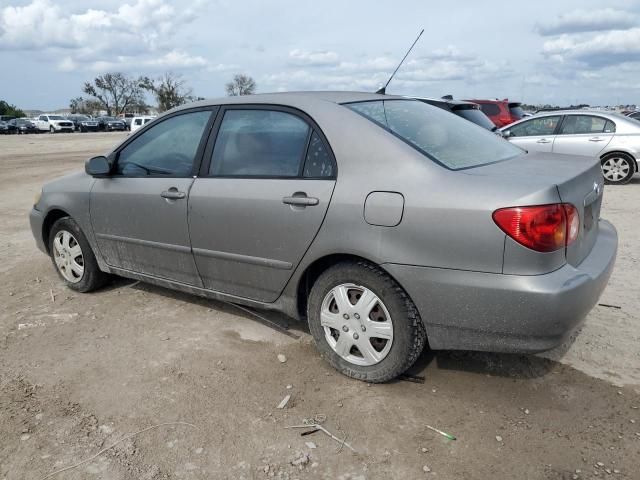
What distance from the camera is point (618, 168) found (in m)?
10.3

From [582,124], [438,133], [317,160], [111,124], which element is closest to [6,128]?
[111,124]

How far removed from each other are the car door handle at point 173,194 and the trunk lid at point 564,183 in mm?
1905

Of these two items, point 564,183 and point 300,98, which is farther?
point 300,98

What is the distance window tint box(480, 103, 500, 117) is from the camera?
14795 mm

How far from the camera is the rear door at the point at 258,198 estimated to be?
317 cm

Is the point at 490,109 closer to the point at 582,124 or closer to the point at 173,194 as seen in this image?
the point at 582,124

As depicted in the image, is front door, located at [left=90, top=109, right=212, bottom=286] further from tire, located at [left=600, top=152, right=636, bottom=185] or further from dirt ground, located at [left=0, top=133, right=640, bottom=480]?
tire, located at [left=600, top=152, right=636, bottom=185]

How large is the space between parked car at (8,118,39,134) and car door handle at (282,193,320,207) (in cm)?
5066

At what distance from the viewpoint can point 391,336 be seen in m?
2.97

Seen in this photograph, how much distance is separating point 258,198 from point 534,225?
1583 millimetres

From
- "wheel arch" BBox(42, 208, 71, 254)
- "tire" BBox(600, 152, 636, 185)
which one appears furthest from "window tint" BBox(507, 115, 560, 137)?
"wheel arch" BBox(42, 208, 71, 254)

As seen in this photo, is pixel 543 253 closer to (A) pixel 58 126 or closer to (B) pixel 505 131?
(B) pixel 505 131

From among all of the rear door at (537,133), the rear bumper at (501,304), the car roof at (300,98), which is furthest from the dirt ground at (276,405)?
the rear door at (537,133)

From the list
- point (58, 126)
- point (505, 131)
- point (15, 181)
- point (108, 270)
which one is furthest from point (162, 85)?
point (108, 270)
